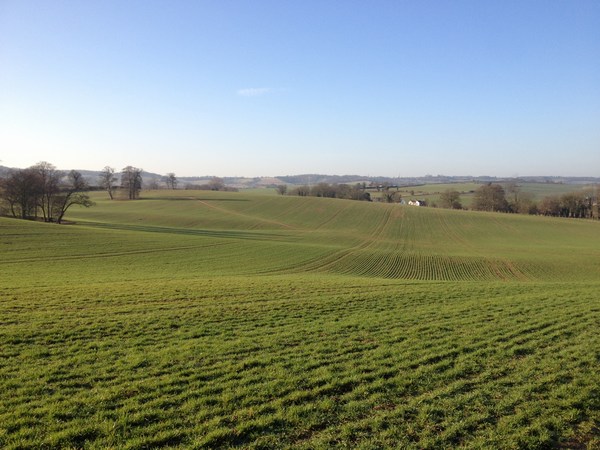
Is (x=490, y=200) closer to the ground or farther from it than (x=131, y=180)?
closer to the ground

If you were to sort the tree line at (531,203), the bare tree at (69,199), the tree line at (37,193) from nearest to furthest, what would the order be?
the tree line at (37,193) → the bare tree at (69,199) → the tree line at (531,203)

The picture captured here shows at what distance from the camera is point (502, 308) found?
15148mm

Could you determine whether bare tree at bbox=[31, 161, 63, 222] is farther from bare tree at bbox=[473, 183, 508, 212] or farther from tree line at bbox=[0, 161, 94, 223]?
bare tree at bbox=[473, 183, 508, 212]

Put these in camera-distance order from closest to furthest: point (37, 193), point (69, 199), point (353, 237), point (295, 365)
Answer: point (295, 365) < point (37, 193) < point (353, 237) < point (69, 199)

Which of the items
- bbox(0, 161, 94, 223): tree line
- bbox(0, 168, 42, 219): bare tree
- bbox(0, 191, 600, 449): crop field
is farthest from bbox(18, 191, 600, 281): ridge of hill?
bbox(0, 191, 600, 449): crop field

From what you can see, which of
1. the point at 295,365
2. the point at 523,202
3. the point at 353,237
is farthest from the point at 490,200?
the point at 295,365

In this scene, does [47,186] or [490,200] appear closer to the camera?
[47,186]

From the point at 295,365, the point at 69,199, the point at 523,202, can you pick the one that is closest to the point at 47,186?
the point at 69,199

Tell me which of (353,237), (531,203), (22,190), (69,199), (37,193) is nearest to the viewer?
(22,190)

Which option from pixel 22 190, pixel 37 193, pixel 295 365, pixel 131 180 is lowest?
pixel 295 365

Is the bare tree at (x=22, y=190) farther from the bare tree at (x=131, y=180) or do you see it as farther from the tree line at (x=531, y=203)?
the tree line at (x=531, y=203)

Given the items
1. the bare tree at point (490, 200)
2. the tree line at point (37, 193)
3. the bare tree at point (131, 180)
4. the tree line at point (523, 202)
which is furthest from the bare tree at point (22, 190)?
the bare tree at point (490, 200)

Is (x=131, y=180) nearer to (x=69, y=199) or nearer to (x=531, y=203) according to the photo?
(x=69, y=199)

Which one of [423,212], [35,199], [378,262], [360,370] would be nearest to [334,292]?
[360,370]
